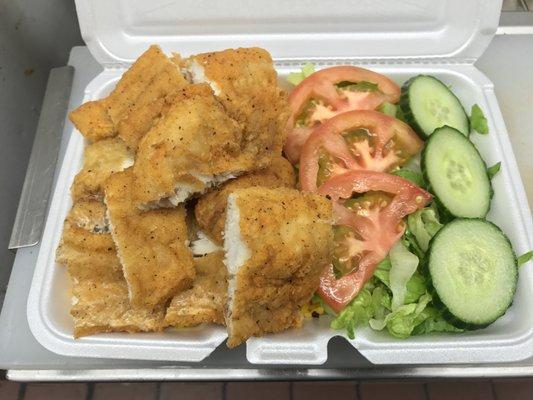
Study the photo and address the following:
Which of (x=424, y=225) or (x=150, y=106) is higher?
(x=150, y=106)

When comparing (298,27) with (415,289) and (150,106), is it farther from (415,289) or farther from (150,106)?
(415,289)

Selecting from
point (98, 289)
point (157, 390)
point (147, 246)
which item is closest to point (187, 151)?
point (147, 246)

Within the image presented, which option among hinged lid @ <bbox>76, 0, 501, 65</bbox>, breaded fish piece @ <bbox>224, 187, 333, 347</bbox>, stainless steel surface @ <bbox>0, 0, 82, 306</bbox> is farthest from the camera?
Result: stainless steel surface @ <bbox>0, 0, 82, 306</bbox>

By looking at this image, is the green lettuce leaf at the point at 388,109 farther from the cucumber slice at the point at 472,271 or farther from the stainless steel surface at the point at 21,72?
the stainless steel surface at the point at 21,72

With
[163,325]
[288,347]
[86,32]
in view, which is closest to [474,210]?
[288,347]

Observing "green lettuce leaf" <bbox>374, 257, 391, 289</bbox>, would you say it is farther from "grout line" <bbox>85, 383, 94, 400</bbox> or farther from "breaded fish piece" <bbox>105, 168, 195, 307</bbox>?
"grout line" <bbox>85, 383, 94, 400</bbox>

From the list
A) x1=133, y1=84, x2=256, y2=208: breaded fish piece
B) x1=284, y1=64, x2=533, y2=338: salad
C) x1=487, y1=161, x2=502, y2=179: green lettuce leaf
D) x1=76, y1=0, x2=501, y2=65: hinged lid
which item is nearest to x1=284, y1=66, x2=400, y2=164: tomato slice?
x1=284, y1=64, x2=533, y2=338: salad
